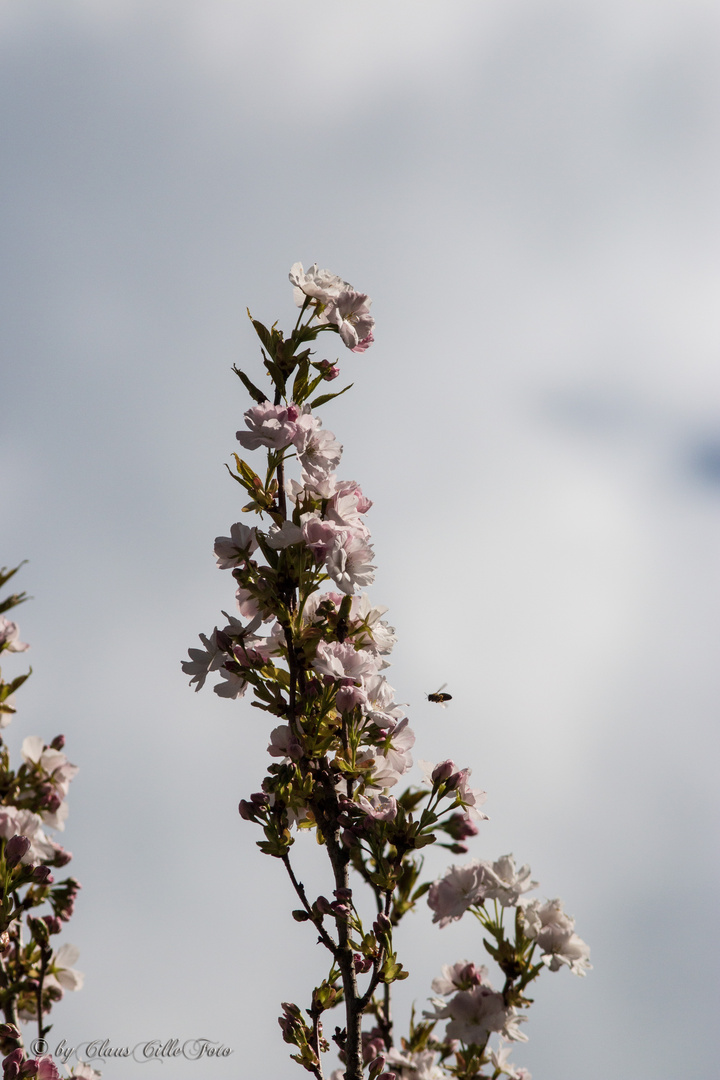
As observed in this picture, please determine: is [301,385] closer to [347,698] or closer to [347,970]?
[347,698]

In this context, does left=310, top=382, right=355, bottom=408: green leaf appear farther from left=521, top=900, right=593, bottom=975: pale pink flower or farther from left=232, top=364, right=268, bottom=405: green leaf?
left=521, top=900, right=593, bottom=975: pale pink flower

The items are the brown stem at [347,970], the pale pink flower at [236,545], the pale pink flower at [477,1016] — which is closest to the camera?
the pale pink flower at [477,1016]

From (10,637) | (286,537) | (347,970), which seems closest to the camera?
(347,970)

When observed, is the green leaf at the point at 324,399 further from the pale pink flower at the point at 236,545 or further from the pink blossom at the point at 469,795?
the pink blossom at the point at 469,795

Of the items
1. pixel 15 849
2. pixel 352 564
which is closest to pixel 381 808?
pixel 352 564

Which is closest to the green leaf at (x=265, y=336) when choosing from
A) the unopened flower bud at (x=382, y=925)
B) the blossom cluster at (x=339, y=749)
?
the blossom cluster at (x=339, y=749)

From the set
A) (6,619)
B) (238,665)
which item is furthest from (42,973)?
(238,665)
